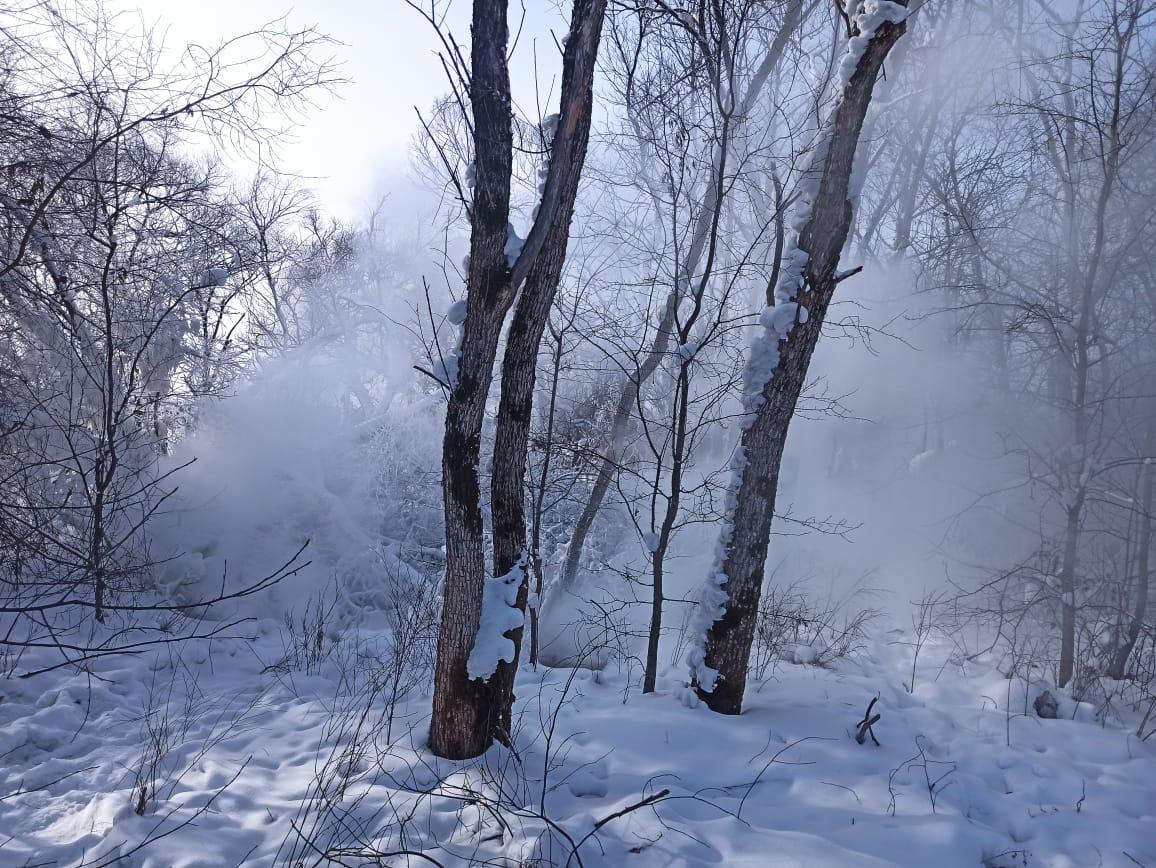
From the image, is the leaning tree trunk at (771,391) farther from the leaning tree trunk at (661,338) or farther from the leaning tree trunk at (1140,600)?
the leaning tree trunk at (1140,600)


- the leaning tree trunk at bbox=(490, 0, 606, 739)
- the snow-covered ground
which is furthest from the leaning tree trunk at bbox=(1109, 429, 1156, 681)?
the leaning tree trunk at bbox=(490, 0, 606, 739)

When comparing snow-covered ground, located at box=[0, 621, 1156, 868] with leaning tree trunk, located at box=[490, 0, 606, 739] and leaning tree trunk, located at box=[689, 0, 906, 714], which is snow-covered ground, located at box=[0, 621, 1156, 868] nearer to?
leaning tree trunk, located at box=[689, 0, 906, 714]

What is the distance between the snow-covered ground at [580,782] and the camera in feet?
9.02

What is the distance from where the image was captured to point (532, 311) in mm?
3617

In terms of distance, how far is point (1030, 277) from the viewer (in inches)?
304

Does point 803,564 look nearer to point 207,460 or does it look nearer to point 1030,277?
point 1030,277

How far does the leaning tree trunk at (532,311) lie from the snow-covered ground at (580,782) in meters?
0.78

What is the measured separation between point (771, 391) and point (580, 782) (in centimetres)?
277

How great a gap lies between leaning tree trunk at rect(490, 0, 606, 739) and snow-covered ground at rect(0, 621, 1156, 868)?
78cm

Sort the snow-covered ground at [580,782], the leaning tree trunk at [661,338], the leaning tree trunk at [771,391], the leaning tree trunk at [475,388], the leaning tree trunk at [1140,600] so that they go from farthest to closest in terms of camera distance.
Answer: the leaning tree trunk at [661,338] < the leaning tree trunk at [1140,600] < the leaning tree trunk at [771,391] < the leaning tree trunk at [475,388] < the snow-covered ground at [580,782]

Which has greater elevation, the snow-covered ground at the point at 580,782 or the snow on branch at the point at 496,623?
the snow on branch at the point at 496,623

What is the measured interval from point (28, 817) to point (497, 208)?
13.2 ft

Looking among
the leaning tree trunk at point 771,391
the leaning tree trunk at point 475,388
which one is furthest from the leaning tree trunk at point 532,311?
the leaning tree trunk at point 771,391

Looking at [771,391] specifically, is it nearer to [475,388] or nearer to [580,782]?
[475,388]
